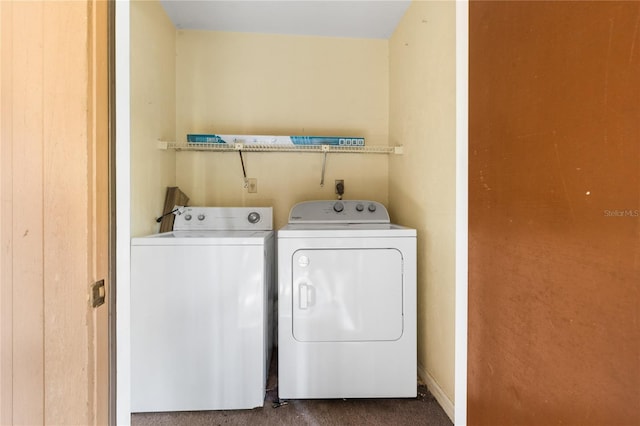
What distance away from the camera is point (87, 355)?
52 centimetres

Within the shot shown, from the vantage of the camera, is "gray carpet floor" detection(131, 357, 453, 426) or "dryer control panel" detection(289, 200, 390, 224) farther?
"dryer control panel" detection(289, 200, 390, 224)

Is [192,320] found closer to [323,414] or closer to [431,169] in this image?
[323,414]

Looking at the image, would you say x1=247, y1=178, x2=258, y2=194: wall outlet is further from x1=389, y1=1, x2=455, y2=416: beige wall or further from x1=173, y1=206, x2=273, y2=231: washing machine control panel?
x1=389, y1=1, x2=455, y2=416: beige wall

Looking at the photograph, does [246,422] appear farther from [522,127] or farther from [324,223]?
[522,127]

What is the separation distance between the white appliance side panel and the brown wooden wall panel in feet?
3.19

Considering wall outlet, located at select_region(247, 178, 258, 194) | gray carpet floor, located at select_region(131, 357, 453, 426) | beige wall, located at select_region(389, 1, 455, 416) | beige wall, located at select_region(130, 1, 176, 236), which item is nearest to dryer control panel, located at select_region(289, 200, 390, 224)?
beige wall, located at select_region(389, 1, 455, 416)

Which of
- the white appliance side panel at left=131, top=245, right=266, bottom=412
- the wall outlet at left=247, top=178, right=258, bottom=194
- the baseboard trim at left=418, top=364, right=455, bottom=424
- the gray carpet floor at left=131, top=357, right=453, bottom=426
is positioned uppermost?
the wall outlet at left=247, top=178, right=258, bottom=194

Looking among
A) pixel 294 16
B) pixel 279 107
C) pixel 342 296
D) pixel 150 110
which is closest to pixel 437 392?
pixel 342 296

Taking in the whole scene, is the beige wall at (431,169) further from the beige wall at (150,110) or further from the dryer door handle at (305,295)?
the beige wall at (150,110)

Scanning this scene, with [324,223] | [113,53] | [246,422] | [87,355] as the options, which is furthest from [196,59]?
[246,422]

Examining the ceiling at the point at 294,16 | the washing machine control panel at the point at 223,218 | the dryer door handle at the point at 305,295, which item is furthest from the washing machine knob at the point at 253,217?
the ceiling at the point at 294,16

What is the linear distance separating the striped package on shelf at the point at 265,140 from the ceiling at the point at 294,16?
833 mm

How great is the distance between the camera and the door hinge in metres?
0.53

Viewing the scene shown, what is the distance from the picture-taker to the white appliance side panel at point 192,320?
1.41m
